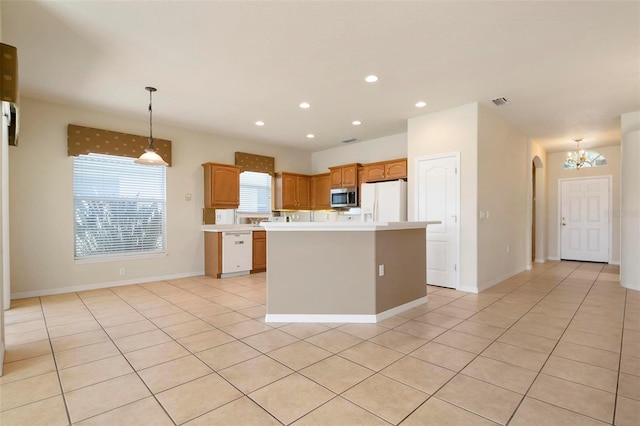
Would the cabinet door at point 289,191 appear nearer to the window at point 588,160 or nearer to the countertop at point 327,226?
the countertop at point 327,226

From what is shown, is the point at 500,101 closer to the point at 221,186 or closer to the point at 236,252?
the point at 221,186

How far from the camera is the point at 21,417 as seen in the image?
1.84 meters

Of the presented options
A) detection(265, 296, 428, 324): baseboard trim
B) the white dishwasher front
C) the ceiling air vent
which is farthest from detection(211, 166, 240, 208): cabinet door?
the ceiling air vent

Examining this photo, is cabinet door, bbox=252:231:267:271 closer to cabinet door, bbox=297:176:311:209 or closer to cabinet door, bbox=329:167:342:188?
cabinet door, bbox=297:176:311:209

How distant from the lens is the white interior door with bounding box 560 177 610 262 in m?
7.65

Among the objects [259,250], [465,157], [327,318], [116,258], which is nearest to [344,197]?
[259,250]

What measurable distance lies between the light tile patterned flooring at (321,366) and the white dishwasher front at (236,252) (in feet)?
6.19

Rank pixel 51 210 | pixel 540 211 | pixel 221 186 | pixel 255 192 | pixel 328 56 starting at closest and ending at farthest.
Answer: pixel 328 56, pixel 51 210, pixel 221 186, pixel 255 192, pixel 540 211

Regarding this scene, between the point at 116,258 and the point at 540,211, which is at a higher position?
the point at 540,211

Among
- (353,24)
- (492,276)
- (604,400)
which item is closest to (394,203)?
(492,276)

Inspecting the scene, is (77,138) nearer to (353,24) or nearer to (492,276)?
(353,24)

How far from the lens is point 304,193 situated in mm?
7953

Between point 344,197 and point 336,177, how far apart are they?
56 centimetres

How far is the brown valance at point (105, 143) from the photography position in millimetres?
4918
